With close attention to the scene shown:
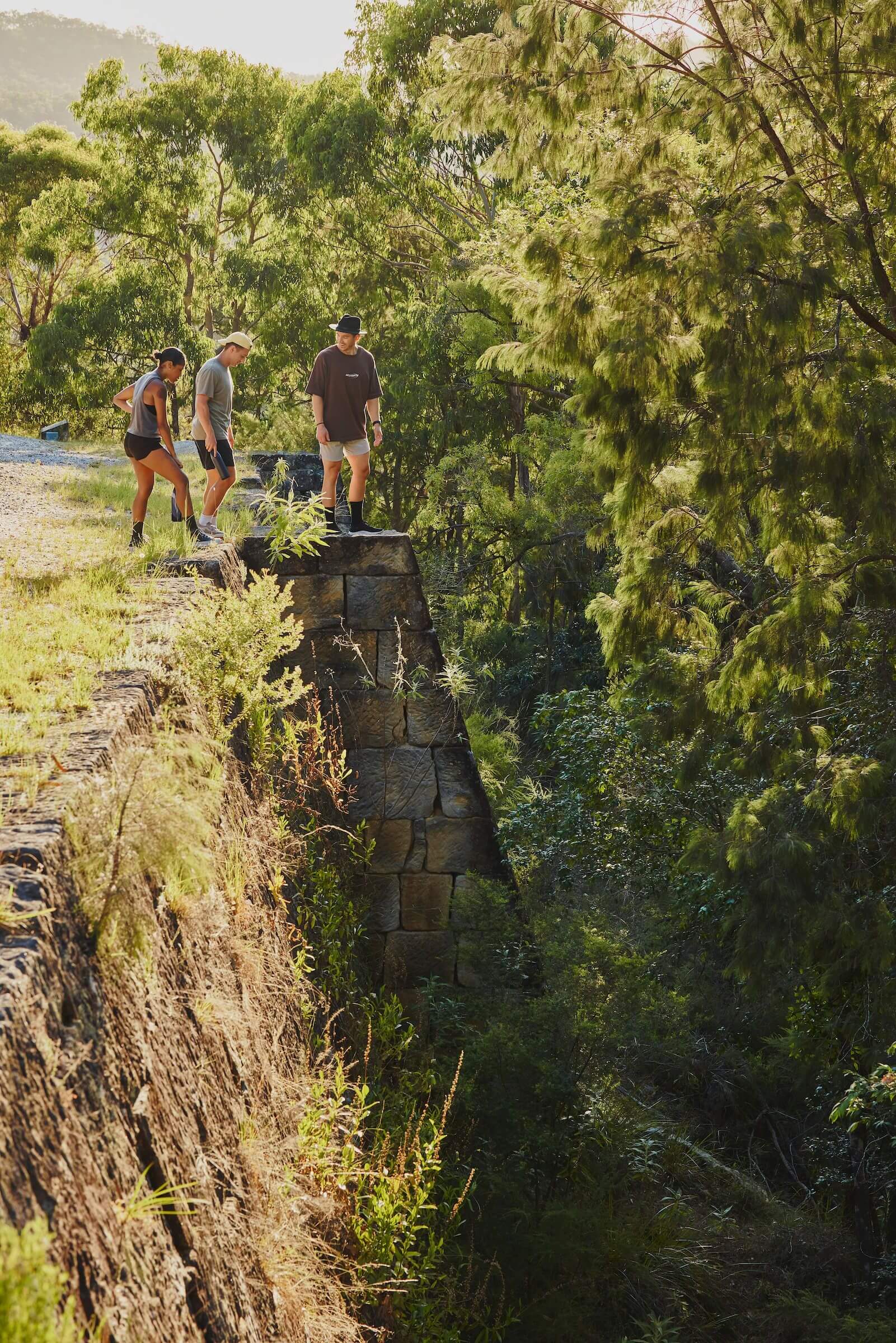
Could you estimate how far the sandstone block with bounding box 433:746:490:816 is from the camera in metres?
6.82

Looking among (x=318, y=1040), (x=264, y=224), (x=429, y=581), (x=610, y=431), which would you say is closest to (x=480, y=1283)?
(x=318, y=1040)

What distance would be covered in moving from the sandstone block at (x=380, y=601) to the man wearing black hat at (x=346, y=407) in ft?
1.65

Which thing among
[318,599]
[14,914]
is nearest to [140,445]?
[318,599]

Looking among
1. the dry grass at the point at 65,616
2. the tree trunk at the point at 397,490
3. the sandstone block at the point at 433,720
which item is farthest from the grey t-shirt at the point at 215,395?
the tree trunk at the point at 397,490

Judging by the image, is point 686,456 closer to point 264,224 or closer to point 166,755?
point 166,755

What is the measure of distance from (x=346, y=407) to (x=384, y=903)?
294cm

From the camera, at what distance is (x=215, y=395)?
667 cm

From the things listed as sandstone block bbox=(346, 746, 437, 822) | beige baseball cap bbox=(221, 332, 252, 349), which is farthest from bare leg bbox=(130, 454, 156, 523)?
sandstone block bbox=(346, 746, 437, 822)

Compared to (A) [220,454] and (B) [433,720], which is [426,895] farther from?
(A) [220,454]

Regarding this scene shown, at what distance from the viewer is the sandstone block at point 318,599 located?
22.0ft

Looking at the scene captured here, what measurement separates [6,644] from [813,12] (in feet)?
15.4

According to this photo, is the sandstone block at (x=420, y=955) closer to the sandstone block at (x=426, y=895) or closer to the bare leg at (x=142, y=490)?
the sandstone block at (x=426, y=895)

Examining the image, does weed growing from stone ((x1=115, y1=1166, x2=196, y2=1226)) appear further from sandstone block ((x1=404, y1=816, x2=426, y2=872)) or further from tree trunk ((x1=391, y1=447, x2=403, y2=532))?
tree trunk ((x1=391, y1=447, x2=403, y2=532))

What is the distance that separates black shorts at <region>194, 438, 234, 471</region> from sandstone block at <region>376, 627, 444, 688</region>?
1.28 meters
